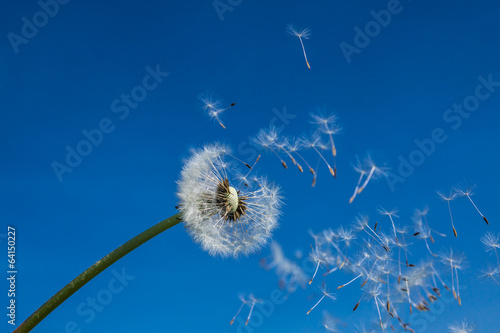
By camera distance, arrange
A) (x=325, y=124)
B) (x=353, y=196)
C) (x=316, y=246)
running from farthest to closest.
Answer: (x=316, y=246)
(x=325, y=124)
(x=353, y=196)

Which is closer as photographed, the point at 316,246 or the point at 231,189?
the point at 231,189

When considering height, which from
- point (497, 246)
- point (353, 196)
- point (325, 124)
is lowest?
point (497, 246)

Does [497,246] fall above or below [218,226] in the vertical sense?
below

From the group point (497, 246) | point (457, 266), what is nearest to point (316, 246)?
point (457, 266)

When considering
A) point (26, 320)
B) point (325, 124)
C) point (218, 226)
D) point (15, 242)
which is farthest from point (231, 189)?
point (15, 242)

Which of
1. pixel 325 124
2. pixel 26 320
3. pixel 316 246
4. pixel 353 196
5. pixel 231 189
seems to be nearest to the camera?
pixel 353 196

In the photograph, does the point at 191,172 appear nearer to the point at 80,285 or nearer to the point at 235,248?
the point at 235,248
